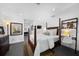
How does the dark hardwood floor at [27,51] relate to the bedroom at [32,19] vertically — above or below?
below

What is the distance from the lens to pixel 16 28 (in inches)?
67.4

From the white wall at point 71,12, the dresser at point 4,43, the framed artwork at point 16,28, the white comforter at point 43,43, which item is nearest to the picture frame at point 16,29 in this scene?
the framed artwork at point 16,28

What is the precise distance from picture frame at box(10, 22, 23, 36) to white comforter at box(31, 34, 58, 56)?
0.88 ft

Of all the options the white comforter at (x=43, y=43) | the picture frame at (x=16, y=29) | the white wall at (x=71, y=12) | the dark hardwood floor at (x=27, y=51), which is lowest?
the dark hardwood floor at (x=27, y=51)

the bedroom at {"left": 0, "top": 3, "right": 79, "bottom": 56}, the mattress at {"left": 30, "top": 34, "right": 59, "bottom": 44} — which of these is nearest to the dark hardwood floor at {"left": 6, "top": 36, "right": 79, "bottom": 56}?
the bedroom at {"left": 0, "top": 3, "right": 79, "bottom": 56}

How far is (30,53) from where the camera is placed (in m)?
1.74

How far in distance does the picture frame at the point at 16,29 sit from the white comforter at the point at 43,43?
0.27m

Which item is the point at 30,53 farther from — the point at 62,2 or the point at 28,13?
the point at 62,2

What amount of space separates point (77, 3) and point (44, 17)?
663mm

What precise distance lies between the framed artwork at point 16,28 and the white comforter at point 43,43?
0.27 metres

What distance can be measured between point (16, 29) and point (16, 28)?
0.02 meters

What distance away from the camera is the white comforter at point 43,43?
1.69 m

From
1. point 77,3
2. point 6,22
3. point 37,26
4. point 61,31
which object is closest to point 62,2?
point 77,3

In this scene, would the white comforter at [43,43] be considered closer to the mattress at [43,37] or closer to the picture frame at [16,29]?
the mattress at [43,37]
